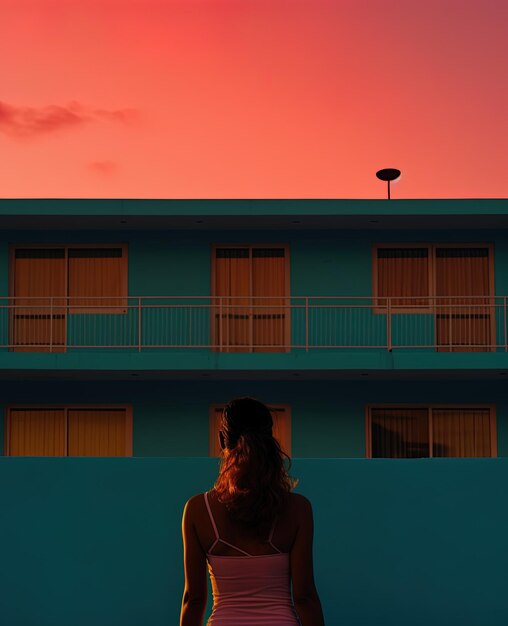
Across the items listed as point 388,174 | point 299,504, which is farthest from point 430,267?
point 299,504

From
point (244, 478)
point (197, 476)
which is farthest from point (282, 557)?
point (197, 476)

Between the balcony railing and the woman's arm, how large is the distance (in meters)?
15.2

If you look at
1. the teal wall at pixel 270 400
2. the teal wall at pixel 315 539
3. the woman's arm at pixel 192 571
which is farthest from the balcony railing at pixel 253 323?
the woman's arm at pixel 192 571

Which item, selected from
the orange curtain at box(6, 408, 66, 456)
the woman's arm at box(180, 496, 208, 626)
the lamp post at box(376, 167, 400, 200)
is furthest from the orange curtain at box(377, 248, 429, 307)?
the woman's arm at box(180, 496, 208, 626)

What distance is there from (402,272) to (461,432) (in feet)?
12.0

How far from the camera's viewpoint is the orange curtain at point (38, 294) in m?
19.1

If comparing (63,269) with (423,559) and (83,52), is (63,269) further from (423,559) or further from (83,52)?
(423,559)

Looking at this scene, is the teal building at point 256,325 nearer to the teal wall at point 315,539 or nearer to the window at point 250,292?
the window at point 250,292

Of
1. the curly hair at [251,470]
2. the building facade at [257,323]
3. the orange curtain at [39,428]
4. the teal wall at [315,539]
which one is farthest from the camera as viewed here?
the orange curtain at [39,428]

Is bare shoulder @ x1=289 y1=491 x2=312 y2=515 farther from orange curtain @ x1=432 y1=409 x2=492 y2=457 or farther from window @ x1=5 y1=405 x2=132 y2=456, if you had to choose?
orange curtain @ x1=432 y1=409 x2=492 y2=457

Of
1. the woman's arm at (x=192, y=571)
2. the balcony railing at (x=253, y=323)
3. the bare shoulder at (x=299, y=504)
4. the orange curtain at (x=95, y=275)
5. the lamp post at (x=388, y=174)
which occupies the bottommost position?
the woman's arm at (x=192, y=571)

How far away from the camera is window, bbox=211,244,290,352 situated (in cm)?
1897

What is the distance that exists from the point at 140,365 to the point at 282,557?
14.6 metres

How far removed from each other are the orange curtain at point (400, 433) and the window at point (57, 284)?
6.07 metres
